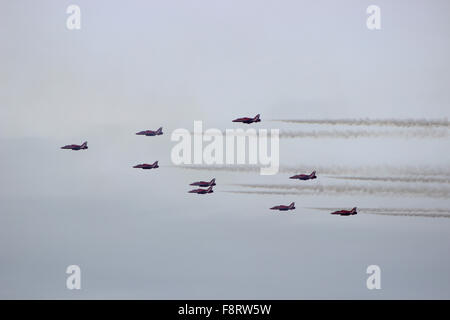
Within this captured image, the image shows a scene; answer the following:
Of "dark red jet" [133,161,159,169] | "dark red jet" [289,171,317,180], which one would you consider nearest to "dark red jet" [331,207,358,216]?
"dark red jet" [289,171,317,180]

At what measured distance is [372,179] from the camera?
9481 centimetres

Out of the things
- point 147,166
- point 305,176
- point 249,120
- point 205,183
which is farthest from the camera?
point 147,166

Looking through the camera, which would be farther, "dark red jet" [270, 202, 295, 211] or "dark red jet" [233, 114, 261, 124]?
"dark red jet" [270, 202, 295, 211]

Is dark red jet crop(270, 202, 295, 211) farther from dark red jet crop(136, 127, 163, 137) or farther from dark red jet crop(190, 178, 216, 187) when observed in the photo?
dark red jet crop(136, 127, 163, 137)

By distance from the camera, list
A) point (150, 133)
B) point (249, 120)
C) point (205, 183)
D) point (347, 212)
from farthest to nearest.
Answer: point (150, 133), point (205, 183), point (249, 120), point (347, 212)

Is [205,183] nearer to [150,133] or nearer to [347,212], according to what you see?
[150,133]

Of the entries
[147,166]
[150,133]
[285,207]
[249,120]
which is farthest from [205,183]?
[249,120]

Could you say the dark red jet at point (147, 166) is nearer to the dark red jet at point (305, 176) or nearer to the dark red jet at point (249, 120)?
the dark red jet at point (249, 120)

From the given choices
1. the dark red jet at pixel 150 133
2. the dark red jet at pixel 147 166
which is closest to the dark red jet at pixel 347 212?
the dark red jet at pixel 147 166

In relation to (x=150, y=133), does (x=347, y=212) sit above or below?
→ below

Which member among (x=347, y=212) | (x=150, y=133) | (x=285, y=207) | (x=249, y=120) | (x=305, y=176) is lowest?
(x=347, y=212)
